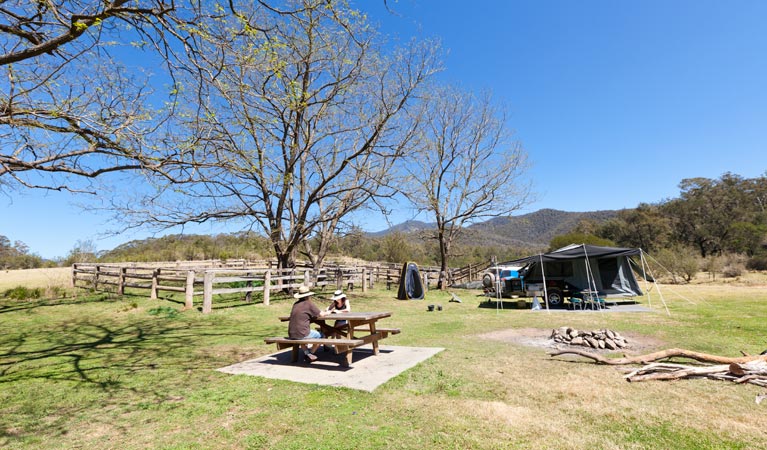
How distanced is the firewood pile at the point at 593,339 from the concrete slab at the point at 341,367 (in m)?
2.63

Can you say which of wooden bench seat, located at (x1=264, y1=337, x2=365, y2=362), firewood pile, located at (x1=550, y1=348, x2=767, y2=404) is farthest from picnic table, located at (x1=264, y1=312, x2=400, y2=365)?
firewood pile, located at (x1=550, y1=348, x2=767, y2=404)

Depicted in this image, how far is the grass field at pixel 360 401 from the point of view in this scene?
3303mm

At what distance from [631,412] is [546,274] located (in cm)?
1214

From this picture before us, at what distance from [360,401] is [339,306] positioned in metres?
3.21

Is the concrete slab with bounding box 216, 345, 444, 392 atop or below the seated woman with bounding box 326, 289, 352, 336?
below

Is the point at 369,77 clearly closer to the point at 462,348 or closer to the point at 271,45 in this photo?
the point at 271,45

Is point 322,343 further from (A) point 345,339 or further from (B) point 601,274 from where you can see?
(B) point 601,274

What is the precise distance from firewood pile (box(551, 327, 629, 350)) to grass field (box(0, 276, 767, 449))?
789 mm

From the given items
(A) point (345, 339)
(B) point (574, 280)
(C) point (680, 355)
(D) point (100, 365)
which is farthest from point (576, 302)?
(D) point (100, 365)

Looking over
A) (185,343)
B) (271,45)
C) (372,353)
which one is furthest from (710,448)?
(185,343)

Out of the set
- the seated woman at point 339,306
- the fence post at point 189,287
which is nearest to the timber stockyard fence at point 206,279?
the fence post at point 189,287

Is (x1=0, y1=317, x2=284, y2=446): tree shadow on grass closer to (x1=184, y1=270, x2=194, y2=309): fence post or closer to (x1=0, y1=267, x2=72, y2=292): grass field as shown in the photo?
(x1=184, y1=270, x2=194, y2=309): fence post

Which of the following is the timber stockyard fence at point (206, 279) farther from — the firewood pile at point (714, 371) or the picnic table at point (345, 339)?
the firewood pile at point (714, 371)

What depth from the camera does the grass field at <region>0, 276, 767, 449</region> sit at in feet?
10.8
